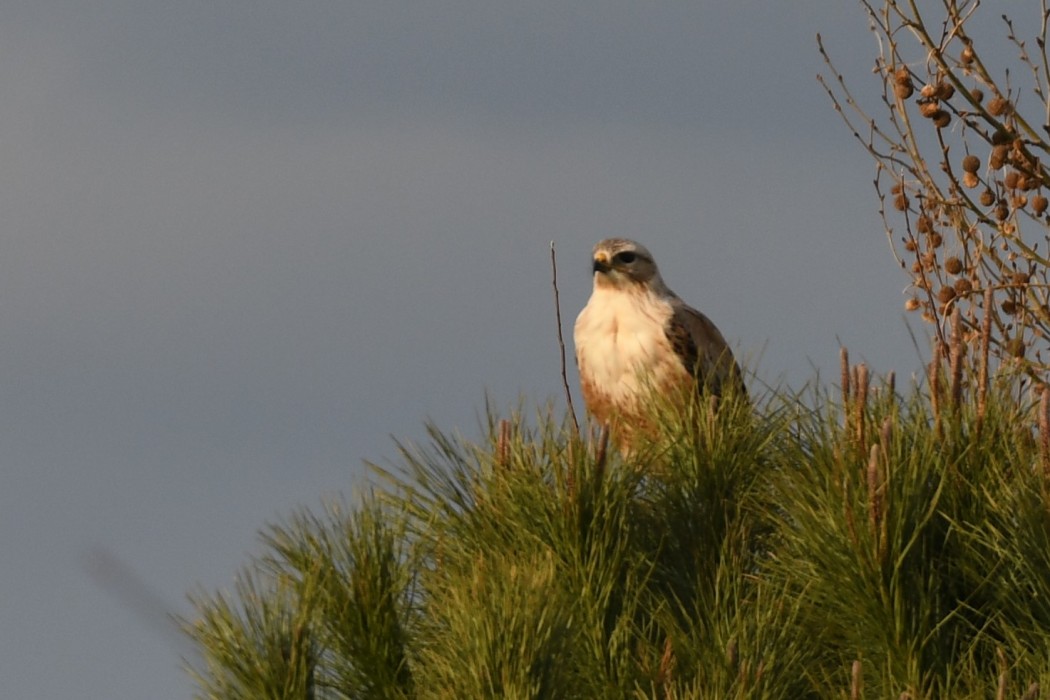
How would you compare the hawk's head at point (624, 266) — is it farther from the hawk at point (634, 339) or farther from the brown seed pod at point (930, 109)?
the brown seed pod at point (930, 109)

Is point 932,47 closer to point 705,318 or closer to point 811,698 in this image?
point 705,318

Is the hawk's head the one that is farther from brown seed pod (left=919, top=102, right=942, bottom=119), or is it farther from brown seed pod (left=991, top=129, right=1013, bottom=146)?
brown seed pod (left=991, top=129, right=1013, bottom=146)

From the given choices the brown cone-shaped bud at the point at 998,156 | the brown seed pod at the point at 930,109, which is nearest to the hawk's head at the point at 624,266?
the brown seed pod at the point at 930,109

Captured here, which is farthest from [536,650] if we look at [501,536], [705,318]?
[705,318]

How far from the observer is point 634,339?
11.3 metres

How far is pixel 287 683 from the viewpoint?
8.69 metres

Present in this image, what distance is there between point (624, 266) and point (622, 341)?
0.62 meters

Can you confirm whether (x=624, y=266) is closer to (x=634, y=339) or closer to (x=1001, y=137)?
(x=634, y=339)

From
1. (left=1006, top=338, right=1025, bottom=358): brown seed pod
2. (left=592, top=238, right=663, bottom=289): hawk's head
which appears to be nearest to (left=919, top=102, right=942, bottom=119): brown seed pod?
(left=1006, top=338, right=1025, bottom=358): brown seed pod

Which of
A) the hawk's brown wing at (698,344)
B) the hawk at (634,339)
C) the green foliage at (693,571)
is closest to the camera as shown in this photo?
the green foliage at (693,571)

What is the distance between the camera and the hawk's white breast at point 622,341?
1109cm

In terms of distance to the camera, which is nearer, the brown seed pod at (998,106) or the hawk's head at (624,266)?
the brown seed pod at (998,106)

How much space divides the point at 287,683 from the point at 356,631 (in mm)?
482

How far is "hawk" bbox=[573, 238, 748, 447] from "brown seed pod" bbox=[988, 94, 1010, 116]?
192cm
